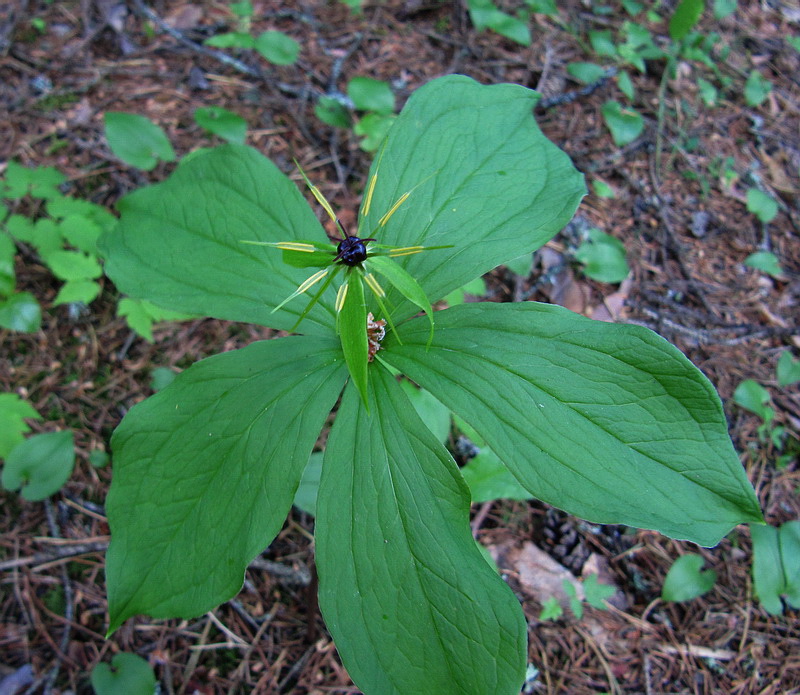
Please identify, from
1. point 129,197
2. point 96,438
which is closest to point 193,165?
point 129,197

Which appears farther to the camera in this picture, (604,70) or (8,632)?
(604,70)

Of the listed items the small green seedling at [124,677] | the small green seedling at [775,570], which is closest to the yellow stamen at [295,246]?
the small green seedling at [124,677]

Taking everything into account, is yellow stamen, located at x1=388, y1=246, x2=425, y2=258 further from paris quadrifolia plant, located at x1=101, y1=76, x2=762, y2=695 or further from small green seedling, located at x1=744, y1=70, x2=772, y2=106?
small green seedling, located at x1=744, y1=70, x2=772, y2=106

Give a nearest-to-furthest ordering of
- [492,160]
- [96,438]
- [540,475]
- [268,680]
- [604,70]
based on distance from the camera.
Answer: [540,475], [492,160], [268,680], [96,438], [604,70]

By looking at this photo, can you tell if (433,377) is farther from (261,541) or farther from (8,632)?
(8,632)

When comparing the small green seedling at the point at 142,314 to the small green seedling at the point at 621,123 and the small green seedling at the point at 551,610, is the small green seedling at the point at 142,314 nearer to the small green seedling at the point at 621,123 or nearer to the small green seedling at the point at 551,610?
the small green seedling at the point at 551,610

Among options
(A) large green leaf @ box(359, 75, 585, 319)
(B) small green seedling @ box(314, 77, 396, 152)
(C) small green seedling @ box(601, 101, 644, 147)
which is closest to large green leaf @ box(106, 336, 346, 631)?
(A) large green leaf @ box(359, 75, 585, 319)

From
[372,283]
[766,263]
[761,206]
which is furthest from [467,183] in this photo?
[761,206]
